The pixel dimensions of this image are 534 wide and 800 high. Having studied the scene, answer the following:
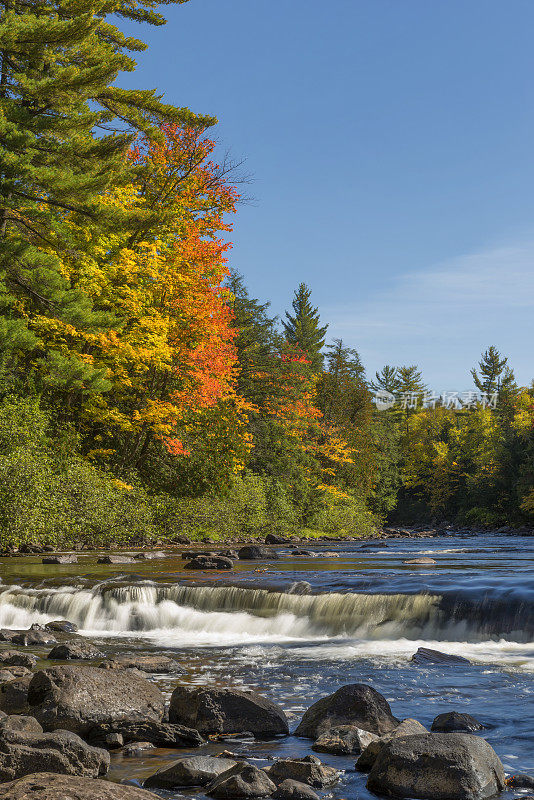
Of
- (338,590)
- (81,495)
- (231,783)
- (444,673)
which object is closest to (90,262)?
(81,495)

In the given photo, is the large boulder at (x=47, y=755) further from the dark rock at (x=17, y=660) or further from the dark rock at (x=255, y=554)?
the dark rock at (x=255, y=554)

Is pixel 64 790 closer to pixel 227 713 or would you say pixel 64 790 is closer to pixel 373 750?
pixel 373 750

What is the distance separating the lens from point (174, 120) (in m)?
26.3

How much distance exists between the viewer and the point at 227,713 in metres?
6.75

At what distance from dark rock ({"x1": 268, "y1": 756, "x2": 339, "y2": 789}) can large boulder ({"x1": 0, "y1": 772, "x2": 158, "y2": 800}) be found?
1.21 meters

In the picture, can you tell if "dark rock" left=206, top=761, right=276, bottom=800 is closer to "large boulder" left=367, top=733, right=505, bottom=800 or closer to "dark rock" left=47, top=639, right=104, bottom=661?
"large boulder" left=367, top=733, right=505, bottom=800

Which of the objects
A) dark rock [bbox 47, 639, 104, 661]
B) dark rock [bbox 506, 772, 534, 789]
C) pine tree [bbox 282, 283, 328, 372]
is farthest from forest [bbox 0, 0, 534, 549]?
pine tree [bbox 282, 283, 328, 372]

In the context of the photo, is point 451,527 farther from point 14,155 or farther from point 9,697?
point 9,697

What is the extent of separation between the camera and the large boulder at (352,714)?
255 inches

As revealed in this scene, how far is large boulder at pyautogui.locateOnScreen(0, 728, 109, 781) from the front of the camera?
16.3ft

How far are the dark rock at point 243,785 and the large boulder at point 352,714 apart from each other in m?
1.53

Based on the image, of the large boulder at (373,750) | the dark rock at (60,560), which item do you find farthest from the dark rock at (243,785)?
the dark rock at (60,560)

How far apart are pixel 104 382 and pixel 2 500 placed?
5005mm

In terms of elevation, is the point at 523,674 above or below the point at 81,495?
below
